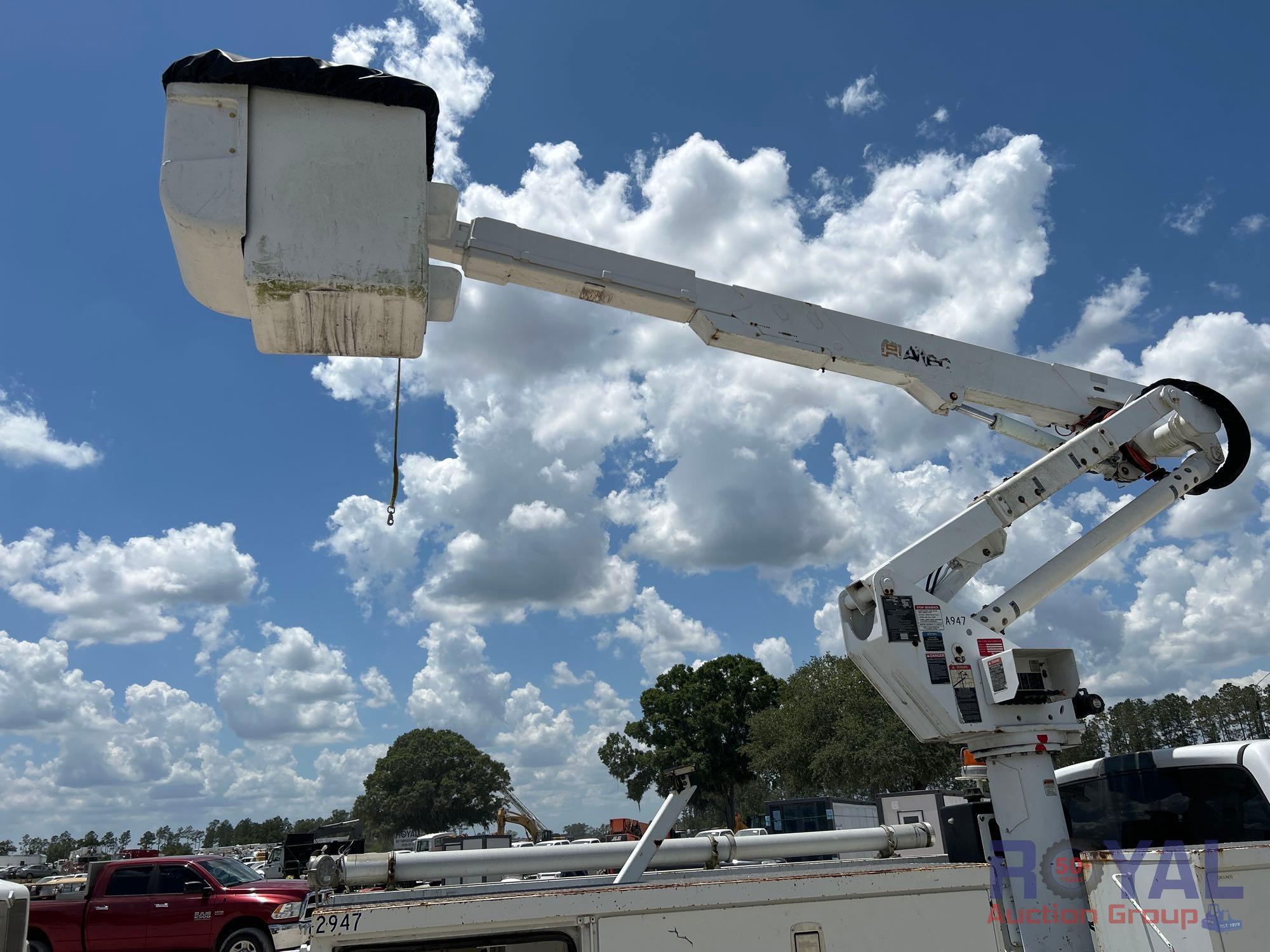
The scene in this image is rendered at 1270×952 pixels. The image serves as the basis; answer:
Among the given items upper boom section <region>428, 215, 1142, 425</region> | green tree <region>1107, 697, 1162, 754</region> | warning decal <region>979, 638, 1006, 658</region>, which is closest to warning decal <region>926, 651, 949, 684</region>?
warning decal <region>979, 638, 1006, 658</region>

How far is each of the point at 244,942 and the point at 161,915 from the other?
1.19 metres

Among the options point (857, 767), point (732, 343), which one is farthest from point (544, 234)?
point (857, 767)

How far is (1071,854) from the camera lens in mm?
6812

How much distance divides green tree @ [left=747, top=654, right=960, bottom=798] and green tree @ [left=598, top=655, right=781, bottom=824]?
3308 mm

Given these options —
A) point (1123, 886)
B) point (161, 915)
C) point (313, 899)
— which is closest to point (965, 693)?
point (1123, 886)

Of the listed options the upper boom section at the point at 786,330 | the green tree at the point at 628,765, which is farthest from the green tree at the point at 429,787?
the upper boom section at the point at 786,330

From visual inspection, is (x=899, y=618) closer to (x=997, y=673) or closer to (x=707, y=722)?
(x=997, y=673)

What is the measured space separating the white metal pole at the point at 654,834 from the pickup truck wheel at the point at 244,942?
29.2 feet

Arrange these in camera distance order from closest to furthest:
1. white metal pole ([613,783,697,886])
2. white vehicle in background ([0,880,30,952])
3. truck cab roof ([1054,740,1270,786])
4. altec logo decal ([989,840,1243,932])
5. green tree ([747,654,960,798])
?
white vehicle in background ([0,880,30,952])
altec logo decal ([989,840,1243,932])
white metal pole ([613,783,697,886])
truck cab roof ([1054,740,1270,786])
green tree ([747,654,960,798])

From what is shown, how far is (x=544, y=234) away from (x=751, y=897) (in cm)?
509

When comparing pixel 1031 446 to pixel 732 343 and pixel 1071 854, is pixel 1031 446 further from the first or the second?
pixel 1071 854

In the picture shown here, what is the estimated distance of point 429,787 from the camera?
64000 mm

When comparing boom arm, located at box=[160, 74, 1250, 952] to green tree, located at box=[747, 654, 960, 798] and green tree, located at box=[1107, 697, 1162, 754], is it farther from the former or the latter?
green tree, located at box=[1107, 697, 1162, 754]

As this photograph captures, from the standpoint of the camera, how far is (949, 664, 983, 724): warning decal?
7.23 metres
